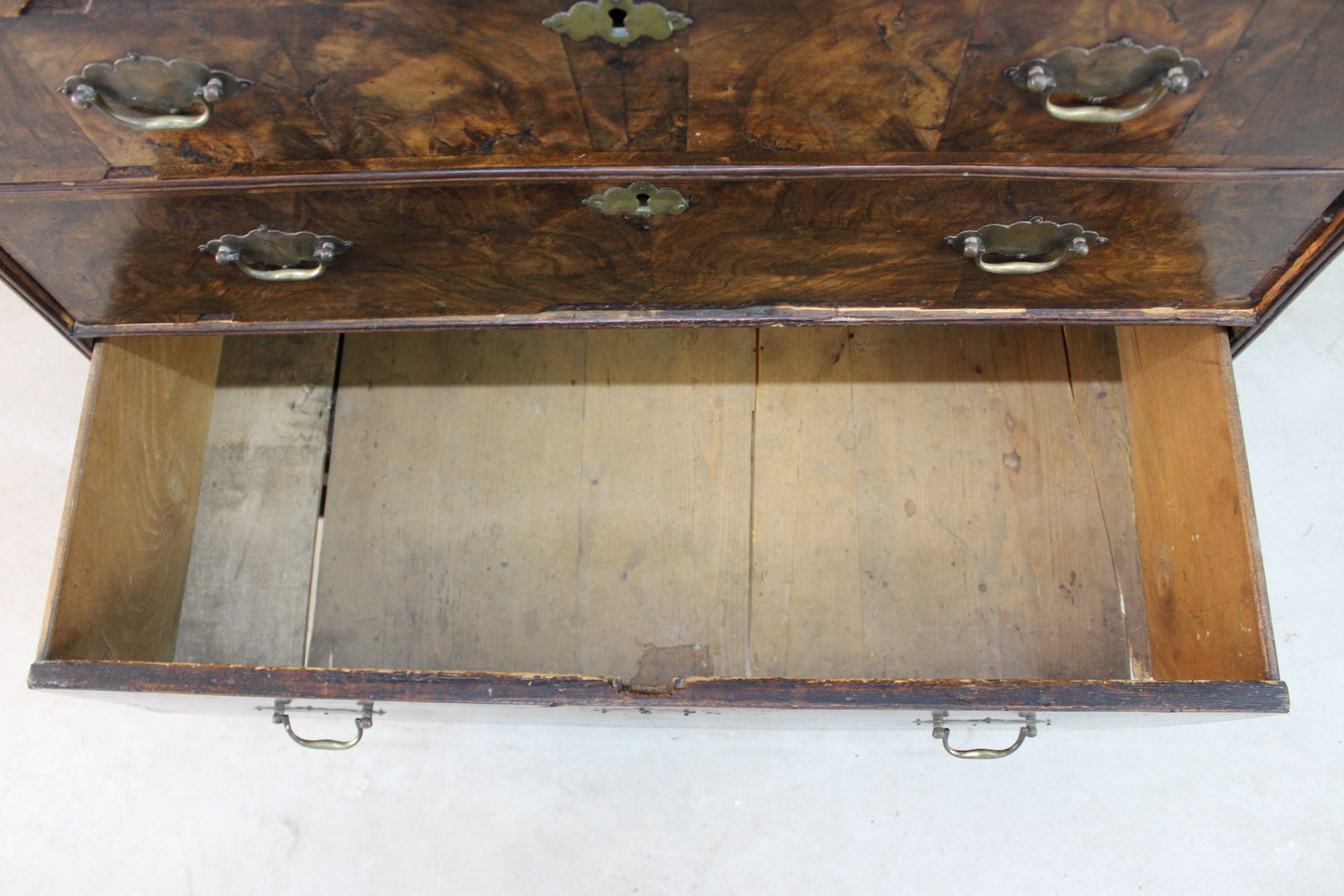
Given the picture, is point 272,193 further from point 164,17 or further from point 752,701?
point 752,701

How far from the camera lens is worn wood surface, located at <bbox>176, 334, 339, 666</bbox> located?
1.28m

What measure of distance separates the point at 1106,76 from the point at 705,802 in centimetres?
98

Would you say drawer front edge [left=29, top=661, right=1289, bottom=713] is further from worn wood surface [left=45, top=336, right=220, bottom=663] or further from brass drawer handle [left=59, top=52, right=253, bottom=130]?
brass drawer handle [left=59, top=52, right=253, bottom=130]

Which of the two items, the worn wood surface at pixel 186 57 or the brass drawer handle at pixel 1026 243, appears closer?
the worn wood surface at pixel 186 57

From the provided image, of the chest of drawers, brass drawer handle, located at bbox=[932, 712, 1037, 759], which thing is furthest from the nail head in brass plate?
brass drawer handle, located at bbox=[932, 712, 1037, 759]

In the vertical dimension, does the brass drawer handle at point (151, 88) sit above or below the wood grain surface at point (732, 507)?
above

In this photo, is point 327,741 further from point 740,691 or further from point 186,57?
point 186,57

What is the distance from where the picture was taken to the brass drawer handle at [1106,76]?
722mm

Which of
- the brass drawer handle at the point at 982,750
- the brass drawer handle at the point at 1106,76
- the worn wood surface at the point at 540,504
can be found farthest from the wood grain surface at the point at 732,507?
the brass drawer handle at the point at 1106,76

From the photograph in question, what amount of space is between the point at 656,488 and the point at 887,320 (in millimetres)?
420

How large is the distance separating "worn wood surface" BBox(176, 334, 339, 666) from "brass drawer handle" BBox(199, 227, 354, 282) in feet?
1.41

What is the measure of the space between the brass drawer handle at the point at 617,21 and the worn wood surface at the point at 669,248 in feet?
0.48

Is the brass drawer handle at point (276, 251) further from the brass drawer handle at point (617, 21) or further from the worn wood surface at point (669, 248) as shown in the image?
the brass drawer handle at point (617, 21)

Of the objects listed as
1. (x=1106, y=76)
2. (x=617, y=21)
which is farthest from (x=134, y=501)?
(x=1106, y=76)
